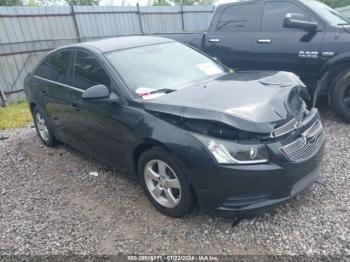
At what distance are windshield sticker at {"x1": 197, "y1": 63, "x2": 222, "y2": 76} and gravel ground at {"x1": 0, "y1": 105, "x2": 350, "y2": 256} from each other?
1607 millimetres

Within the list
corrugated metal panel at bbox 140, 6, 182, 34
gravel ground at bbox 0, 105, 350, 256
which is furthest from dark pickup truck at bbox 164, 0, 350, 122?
corrugated metal panel at bbox 140, 6, 182, 34

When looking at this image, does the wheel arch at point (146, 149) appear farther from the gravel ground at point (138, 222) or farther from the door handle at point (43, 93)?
the door handle at point (43, 93)

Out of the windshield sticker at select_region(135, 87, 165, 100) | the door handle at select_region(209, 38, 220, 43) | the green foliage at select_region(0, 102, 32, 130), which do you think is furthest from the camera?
the green foliage at select_region(0, 102, 32, 130)

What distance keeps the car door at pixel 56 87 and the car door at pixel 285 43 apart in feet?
10.3

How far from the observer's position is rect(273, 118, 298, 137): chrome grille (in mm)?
2782

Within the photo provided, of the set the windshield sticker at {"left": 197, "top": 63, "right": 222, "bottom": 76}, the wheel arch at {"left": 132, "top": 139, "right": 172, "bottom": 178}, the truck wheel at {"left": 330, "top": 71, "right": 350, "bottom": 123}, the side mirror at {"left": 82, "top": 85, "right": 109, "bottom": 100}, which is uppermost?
the side mirror at {"left": 82, "top": 85, "right": 109, "bottom": 100}

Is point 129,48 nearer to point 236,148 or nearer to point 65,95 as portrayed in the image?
point 65,95

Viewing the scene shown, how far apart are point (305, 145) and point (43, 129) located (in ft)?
13.7

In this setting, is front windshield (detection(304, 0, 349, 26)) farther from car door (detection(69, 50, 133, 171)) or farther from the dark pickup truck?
car door (detection(69, 50, 133, 171))

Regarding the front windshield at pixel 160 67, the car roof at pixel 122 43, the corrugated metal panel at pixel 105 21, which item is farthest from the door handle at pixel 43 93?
the corrugated metal panel at pixel 105 21

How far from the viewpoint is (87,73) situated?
397 cm

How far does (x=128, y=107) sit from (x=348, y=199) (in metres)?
2.36

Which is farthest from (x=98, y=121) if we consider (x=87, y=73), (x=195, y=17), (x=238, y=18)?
(x=195, y=17)

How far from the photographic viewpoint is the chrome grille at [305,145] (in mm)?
2777
